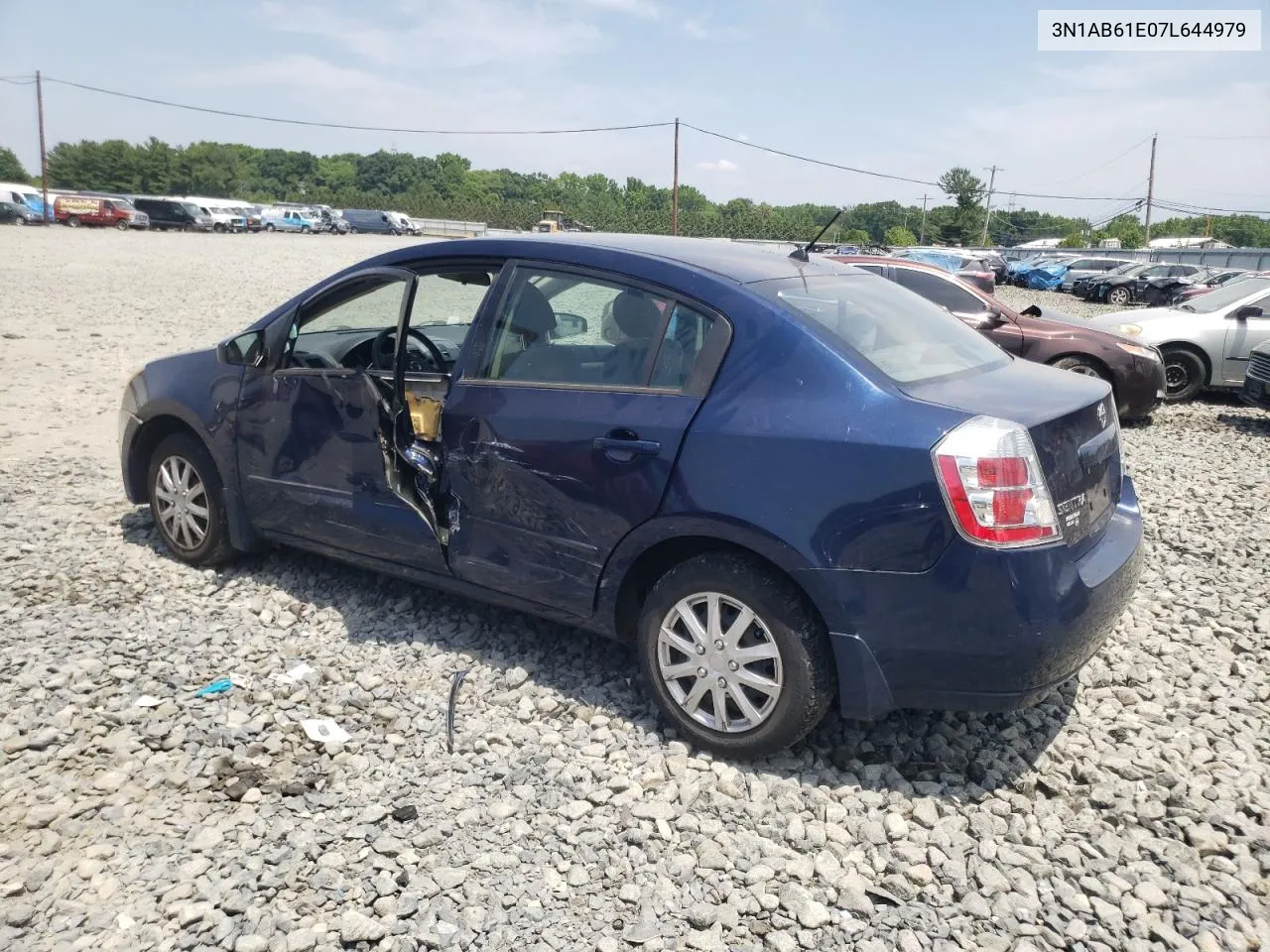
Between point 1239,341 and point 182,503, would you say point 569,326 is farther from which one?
point 1239,341

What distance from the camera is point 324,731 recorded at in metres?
3.57

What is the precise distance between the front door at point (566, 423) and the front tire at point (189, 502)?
5.41ft

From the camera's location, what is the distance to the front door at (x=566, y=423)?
332 centimetres

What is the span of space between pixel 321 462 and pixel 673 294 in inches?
74.6

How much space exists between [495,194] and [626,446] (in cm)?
13112

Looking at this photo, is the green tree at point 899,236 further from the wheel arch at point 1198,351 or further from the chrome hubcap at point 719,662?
the chrome hubcap at point 719,662

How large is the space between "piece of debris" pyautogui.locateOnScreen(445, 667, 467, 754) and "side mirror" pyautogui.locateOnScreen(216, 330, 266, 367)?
1.84 m

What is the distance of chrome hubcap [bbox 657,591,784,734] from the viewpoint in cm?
318

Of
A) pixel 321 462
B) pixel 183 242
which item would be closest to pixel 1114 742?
pixel 321 462

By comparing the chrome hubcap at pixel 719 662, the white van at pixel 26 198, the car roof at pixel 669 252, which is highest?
the white van at pixel 26 198

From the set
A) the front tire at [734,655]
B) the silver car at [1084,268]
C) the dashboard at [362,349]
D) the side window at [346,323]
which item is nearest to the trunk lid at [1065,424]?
the front tire at [734,655]

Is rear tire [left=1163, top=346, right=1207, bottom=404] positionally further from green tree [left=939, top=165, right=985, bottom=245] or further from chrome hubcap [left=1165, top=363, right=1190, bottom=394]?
green tree [left=939, top=165, right=985, bottom=245]

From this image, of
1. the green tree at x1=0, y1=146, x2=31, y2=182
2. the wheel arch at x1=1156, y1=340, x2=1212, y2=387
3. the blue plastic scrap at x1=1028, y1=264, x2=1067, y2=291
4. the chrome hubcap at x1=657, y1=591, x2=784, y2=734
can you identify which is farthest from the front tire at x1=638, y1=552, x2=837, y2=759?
the green tree at x1=0, y1=146, x2=31, y2=182

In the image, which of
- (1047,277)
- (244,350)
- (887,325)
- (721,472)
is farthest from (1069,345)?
(1047,277)
